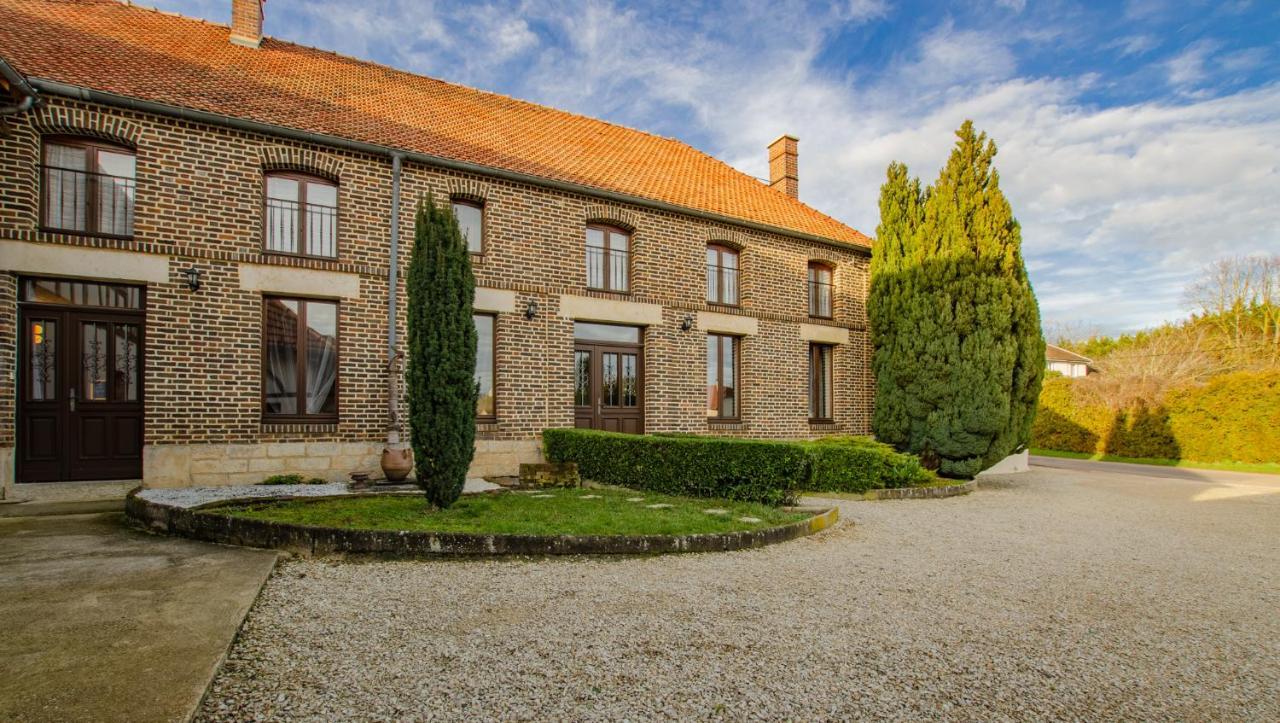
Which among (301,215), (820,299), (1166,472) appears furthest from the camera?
(1166,472)

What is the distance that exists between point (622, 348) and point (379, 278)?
436 cm

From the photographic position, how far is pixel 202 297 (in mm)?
8438

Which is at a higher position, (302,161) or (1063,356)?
(302,161)

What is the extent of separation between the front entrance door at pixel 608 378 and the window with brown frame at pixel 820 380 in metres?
4.38

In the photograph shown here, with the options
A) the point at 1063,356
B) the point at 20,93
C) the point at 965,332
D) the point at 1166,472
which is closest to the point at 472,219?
the point at 20,93

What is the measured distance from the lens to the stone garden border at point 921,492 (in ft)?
29.7

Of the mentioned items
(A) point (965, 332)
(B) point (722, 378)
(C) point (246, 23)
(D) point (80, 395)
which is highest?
(C) point (246, 23)

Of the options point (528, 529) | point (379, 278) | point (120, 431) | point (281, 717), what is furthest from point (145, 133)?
point (281, 717)

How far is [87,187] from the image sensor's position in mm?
8117

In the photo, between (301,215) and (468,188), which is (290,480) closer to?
(301,215)

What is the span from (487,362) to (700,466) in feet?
13.9

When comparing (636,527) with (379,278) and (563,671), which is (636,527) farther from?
(379,278)

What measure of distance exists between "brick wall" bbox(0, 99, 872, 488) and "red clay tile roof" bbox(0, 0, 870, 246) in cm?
45

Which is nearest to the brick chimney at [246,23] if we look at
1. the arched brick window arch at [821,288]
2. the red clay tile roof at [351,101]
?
the red clay tile roof at [351,101]
